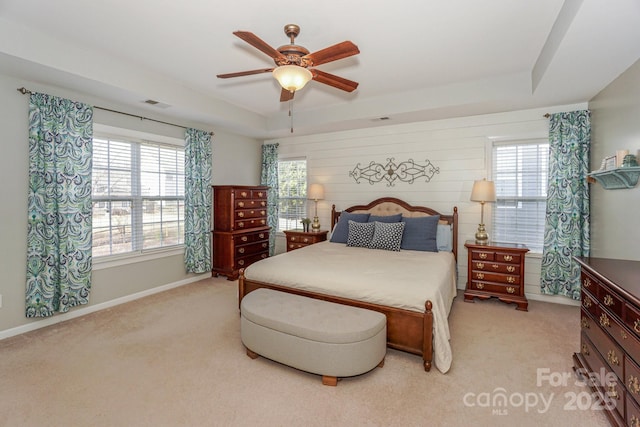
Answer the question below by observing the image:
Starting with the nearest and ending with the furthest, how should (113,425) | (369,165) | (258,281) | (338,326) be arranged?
(113,425) → (338,326) → (258,281) → (369,165)

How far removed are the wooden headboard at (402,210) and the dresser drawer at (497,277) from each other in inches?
19.5

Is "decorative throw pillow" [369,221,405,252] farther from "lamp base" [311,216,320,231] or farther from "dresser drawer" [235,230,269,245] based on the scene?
"dresser drawer" [235,230,269,245]

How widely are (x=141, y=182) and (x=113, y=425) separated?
3.17 m

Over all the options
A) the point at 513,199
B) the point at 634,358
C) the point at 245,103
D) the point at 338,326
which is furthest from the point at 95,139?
the point at 513,199

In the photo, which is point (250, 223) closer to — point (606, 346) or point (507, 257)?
point (507, 257)

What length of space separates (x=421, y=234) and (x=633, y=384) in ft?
8.72

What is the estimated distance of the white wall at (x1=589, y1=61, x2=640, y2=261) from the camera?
2658mm

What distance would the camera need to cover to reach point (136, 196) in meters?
4.21

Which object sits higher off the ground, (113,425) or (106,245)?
(106,245)

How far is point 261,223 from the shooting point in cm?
557

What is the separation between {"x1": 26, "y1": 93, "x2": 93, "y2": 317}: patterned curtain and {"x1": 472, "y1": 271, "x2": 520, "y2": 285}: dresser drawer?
4.66m

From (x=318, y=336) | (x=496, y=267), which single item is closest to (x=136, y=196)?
(x=318, y=336)

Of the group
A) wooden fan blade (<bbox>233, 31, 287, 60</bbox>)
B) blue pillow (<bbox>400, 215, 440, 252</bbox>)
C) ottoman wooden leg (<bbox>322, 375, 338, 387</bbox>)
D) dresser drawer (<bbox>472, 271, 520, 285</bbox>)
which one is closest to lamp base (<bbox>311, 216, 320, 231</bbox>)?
blue pillow (<bbox>400, 215, 440, 252</bbox>)

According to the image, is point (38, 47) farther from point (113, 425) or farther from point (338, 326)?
point (338, 326)
